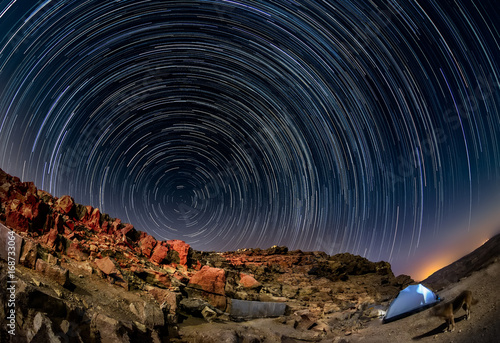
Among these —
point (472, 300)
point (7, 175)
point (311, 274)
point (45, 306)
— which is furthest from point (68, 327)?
point (311, 274)

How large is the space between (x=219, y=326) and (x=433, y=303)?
11.3 m

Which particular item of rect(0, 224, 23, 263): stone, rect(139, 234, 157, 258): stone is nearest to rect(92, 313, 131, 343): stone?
rect(0, 224, 23, 263): stone

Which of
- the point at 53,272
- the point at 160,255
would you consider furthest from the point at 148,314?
the point at 160,255

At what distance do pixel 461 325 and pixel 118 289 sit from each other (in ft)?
51.2

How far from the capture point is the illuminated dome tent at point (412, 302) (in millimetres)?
12984

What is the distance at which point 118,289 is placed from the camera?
13859mm

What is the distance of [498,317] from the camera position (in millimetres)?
8703

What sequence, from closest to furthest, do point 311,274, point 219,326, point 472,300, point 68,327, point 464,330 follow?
point 68,327 → point 464,330 → point 472,300 → point 219,326 → point 311,274

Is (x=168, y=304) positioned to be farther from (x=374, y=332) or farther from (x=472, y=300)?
(x=472, y=300)

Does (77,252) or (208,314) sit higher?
(77,252)

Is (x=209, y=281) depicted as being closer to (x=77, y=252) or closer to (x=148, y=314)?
(x=148, y=314)

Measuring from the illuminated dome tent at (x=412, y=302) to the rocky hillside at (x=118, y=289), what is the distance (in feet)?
8.62

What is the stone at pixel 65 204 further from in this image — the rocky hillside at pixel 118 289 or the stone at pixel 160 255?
the stone at pixel 160 255

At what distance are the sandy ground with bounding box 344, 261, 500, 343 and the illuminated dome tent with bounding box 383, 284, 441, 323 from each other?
1.78ft
